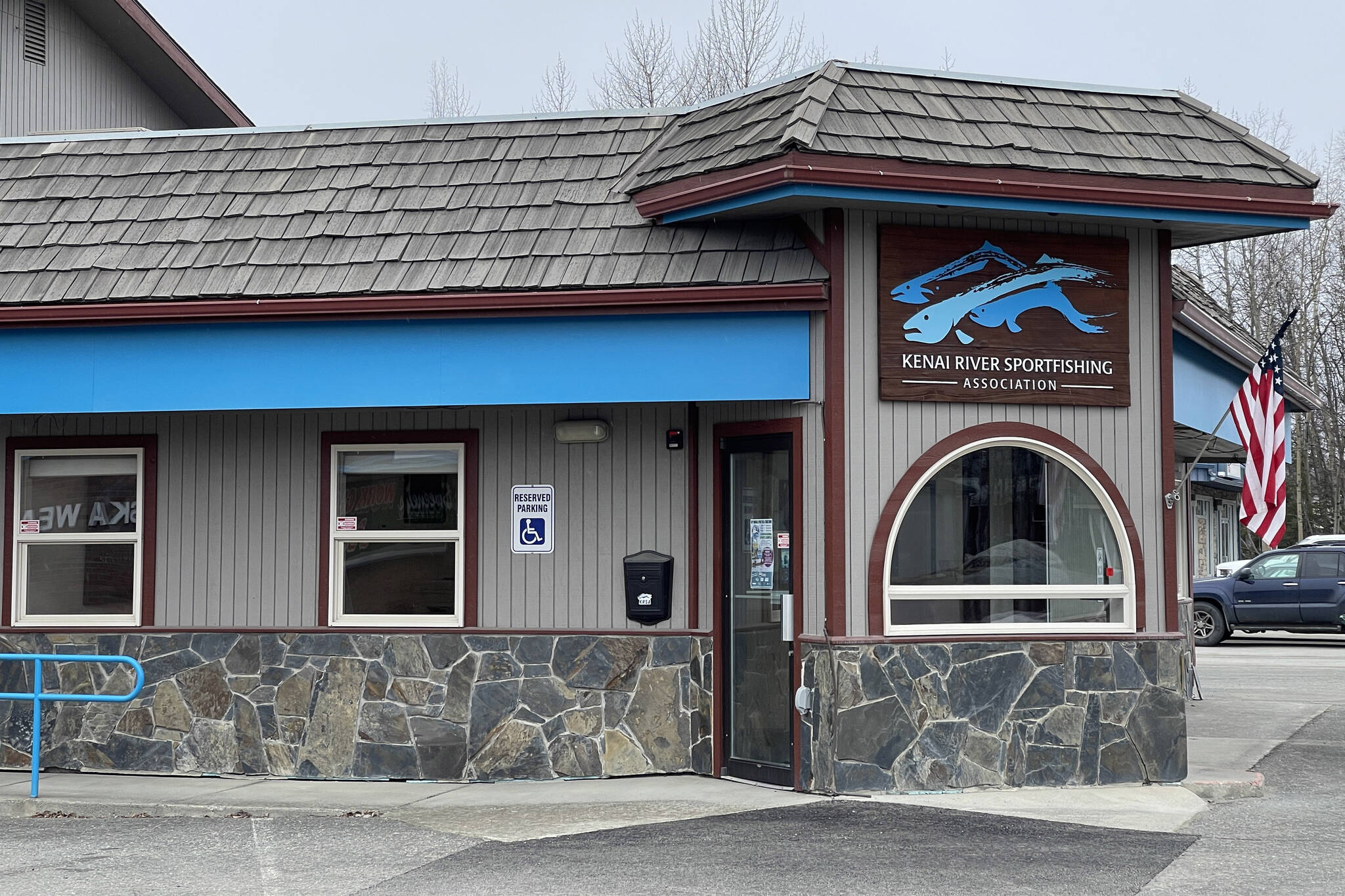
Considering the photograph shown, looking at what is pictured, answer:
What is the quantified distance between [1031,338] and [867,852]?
12.0ft

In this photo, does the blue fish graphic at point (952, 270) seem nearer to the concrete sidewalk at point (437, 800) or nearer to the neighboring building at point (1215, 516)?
the concrete sidewalk at point (437, 800)

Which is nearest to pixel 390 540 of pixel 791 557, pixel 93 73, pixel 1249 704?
pixel 791 557

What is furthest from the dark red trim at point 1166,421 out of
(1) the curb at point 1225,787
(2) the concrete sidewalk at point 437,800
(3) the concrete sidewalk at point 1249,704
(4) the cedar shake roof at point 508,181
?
(2) the concrete sidewalk at point 437,800

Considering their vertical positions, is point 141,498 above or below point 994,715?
above

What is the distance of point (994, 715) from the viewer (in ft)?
29.8

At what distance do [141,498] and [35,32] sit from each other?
748cm

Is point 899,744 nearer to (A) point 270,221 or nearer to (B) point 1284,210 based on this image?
(B) point 1284,210

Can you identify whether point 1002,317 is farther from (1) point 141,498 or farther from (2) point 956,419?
(1) point 141,498

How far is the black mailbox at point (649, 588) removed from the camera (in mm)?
9695

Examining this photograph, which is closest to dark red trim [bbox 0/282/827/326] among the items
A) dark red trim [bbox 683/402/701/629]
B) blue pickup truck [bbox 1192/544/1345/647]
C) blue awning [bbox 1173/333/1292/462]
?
dark red trim [bbox 683/402/701/629]

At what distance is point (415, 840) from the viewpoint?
790cm

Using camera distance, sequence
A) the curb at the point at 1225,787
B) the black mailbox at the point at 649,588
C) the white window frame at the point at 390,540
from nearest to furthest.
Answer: the curb at the point at 1225,787, the black mailbox at the point at 649,588, the white window frame at the point at 390,540

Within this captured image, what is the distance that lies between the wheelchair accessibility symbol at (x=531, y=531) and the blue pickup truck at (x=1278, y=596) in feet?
55.8

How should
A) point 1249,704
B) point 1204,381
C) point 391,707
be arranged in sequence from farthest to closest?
1. point 1249,704
2. point 1204,381
3. point 391,707
